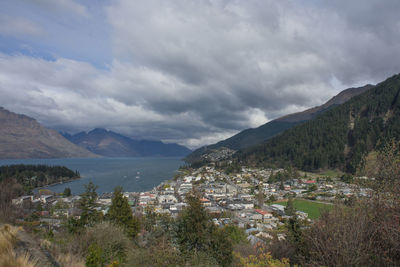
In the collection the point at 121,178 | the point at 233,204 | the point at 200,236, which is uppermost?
the point at 200,236

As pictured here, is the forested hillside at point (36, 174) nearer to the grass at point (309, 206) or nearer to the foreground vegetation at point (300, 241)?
the foreground vegetation at point (300, 241)

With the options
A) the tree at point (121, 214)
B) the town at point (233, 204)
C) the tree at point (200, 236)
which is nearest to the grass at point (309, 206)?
the town at point (233, 204)

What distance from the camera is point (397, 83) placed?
88625 millimetres

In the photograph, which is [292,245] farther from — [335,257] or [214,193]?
[214,193]

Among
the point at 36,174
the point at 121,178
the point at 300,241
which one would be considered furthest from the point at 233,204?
the point at 36,174

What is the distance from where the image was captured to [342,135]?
8194 centimetres

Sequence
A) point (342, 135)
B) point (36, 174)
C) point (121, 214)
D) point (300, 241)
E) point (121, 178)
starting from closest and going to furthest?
1. point (300, 241)
2. point (121, 214)
3. point (36, 174)
4. point (121, 178)
5. point (342, 135)

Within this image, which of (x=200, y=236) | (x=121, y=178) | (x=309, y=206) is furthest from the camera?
(x=121, y=178)

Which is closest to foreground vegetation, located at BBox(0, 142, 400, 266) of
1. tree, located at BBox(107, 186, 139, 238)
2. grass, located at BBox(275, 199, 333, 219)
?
tree, located at BBox(107, 186, 139, 238)

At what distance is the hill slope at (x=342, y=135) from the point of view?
69.4 meters

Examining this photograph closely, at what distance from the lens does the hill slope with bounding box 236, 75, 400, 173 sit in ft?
228

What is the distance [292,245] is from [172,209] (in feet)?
85.6

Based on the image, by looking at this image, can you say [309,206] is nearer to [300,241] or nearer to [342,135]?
[300,241]

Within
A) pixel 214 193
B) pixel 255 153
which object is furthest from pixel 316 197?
pixel 255 153
